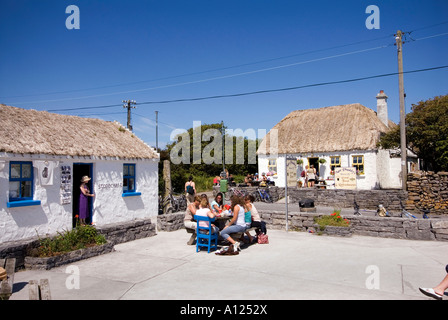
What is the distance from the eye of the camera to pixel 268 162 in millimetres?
27219

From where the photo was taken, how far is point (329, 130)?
26047 millimetres

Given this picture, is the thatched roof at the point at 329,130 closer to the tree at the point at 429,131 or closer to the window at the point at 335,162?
the window at the point at 335,162

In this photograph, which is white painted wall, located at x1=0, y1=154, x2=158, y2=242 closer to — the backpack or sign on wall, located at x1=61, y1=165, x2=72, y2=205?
sign on wall, located at x1=61, y1=165, x2=72, y2=205

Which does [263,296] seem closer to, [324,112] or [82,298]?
[82,298]

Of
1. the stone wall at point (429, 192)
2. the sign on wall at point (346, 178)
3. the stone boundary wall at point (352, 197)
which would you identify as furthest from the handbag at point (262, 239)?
the sign on wall at point (346, 178)

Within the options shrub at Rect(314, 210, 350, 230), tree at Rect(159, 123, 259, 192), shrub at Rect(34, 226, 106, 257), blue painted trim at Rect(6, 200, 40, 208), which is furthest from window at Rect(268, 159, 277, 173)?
shrub at Rect(34, 226, 106, 257)

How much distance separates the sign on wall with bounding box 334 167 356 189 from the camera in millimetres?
20156

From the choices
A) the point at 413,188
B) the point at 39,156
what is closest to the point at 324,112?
the point at 413,188

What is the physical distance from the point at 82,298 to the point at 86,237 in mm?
3085

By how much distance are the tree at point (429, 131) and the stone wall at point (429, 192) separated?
213 centimetres

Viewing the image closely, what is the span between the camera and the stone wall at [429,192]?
641 inches

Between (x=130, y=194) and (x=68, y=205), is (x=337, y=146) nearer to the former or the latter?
(x=130, y=194)

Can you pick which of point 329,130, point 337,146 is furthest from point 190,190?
point 329,130
